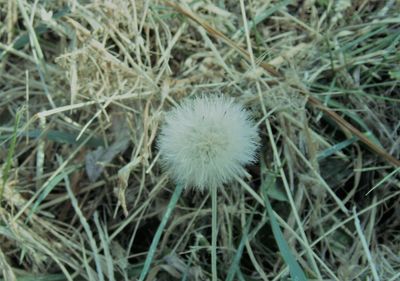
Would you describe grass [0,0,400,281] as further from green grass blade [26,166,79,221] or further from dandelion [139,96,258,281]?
dandelion [139,96,258,281]

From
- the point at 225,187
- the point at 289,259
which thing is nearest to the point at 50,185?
the point at 225,187

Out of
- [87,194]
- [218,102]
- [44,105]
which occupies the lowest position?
[87,194]

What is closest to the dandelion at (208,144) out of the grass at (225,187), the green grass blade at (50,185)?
the grass at (225,187)

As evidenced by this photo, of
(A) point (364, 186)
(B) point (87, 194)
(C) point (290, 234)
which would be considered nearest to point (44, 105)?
(B) point (87, 194)

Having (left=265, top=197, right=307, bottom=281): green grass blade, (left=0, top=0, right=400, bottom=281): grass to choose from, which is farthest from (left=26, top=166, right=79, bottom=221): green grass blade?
(left=265, top=197, right=307, bottom=281): green grass blade

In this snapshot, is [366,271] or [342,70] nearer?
[366,271]

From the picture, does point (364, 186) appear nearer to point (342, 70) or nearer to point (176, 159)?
point (342, 70)
